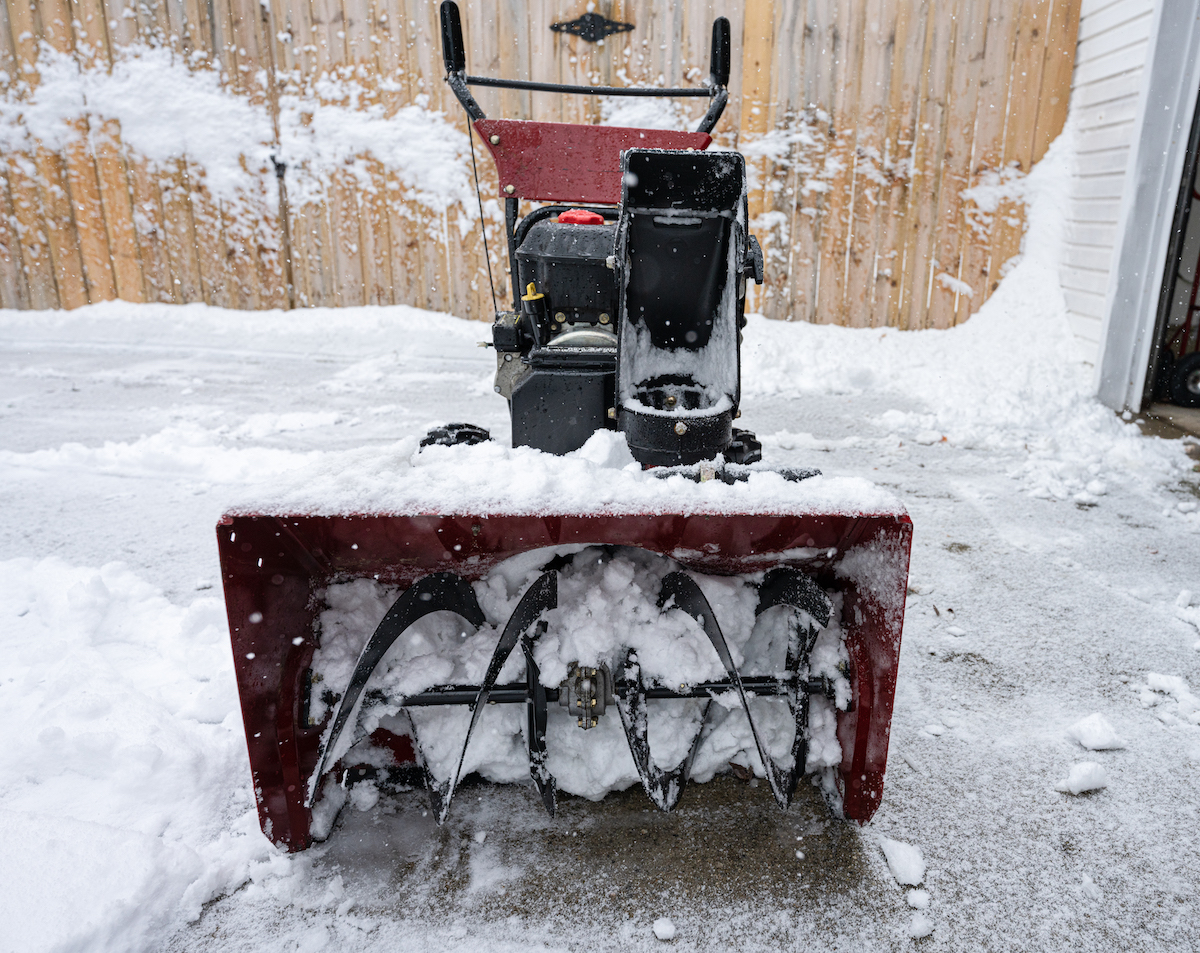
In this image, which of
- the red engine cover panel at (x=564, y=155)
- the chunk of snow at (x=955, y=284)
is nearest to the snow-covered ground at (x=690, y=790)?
the red engine cover panel at (x=564, y=155)

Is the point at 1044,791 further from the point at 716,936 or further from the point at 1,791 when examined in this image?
the point at 1,791

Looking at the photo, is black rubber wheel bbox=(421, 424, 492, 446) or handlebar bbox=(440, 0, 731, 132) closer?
black rubber wheel bbox=(421, 424, 492, 446)

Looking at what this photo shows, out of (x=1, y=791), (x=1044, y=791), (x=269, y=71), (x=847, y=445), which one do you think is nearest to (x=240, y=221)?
(x=269, y=71)

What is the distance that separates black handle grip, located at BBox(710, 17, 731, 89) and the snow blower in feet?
3.27

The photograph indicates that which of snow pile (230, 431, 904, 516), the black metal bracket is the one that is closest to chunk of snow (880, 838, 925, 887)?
snow pile (230, 431, 904, 516)

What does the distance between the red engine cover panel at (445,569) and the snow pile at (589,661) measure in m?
0.05

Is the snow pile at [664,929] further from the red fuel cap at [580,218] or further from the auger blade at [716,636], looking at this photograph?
the red fuel cap at [580,218]

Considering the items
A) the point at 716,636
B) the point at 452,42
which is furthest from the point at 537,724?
the point at 452,42

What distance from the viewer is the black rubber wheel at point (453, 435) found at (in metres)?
2.24

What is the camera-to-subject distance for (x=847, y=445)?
4.50m

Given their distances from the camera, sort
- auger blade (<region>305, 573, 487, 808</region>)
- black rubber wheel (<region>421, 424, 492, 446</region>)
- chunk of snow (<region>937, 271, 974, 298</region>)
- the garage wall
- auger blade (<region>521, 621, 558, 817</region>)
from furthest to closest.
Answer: chunk of snow (<region>937, 271, 974, 298</region>) < the garage wall < black rubber wheel (<region>421, 424, 492, 446</region>) < auger blade (<region>521, 621, 558, 817</region>) < auger blade (<region>305, 573, 487, 808</region>)

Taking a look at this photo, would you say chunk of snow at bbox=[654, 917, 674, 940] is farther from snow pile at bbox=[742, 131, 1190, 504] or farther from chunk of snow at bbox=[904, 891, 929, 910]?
snow pile at bbox=[742, 131, 1190, 504]

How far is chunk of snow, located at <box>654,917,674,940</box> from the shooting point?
1474 mm

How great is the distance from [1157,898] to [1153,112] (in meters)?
4.94
